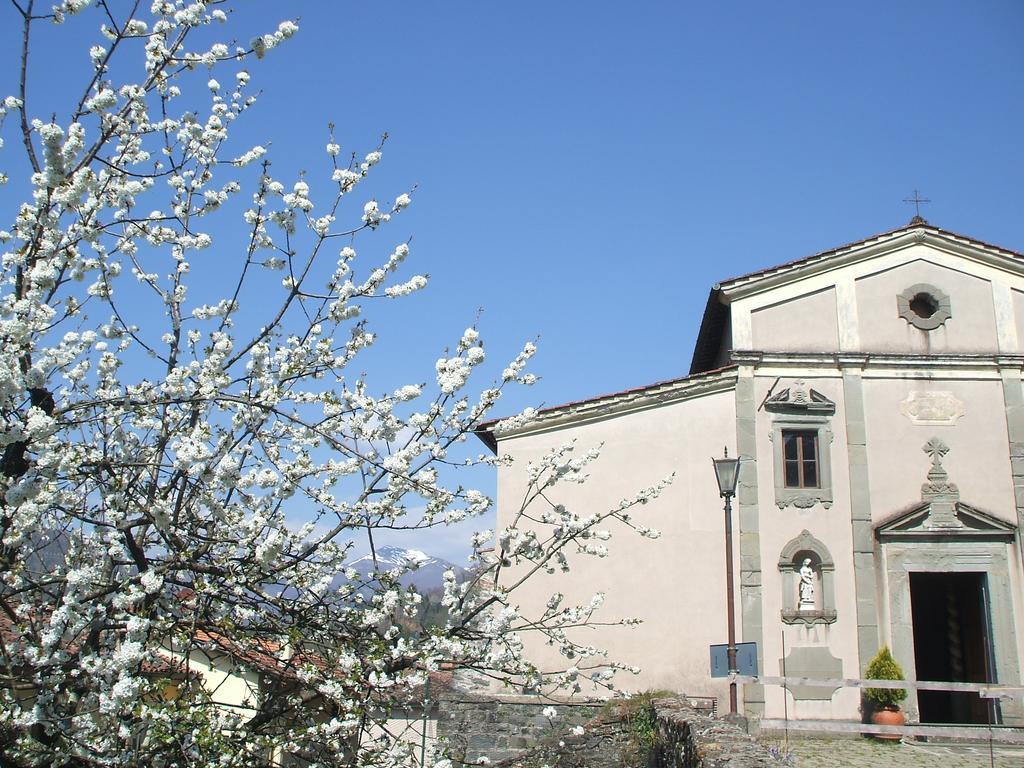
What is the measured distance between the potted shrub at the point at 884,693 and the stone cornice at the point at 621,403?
5001 mm

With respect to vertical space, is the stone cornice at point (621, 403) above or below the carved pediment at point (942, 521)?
above

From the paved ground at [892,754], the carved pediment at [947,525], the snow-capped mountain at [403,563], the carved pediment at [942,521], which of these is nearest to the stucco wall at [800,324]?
the carved pediment at [942,521]

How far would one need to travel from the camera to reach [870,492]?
15.9m

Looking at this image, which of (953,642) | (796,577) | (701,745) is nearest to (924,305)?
(796,577)

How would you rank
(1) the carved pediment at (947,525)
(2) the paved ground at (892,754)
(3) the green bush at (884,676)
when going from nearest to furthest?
(2) the paved ground at (892,754), (3) the green bush at (884,676), (1) the carved pediment at (947,525)

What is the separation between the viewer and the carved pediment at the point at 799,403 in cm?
1614

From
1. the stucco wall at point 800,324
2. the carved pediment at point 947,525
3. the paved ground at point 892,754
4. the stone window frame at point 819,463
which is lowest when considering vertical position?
the paved ground at point 892,754

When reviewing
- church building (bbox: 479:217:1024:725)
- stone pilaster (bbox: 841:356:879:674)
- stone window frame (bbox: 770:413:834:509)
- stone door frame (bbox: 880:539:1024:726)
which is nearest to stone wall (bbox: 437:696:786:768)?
church building (bbox: 479:217:1024:725)

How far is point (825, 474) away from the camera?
16.0 metres

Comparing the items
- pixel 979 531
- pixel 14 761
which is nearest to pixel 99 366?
pixel 14 761

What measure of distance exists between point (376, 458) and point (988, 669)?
1344cm

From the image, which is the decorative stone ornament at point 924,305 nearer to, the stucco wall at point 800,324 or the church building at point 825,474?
the church building at point 825,474

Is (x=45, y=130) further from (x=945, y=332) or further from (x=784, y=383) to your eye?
(x=945, y=332)

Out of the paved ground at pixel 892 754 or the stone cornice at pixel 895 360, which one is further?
the stone cornice at pixel 895 360
